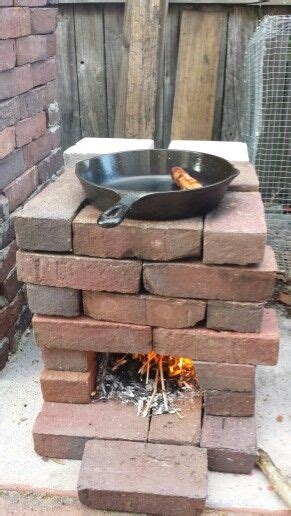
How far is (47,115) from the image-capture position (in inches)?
113

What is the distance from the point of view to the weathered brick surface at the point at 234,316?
1.78 m

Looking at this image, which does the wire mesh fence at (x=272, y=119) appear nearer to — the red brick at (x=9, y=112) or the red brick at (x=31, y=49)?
the red brick at (x=31, y=49)

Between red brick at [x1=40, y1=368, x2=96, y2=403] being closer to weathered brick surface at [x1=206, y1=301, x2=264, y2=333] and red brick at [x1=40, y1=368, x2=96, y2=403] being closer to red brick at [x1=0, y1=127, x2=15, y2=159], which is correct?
weathered brick surface at [x1=206, y1=301, x2=264, y2=333]

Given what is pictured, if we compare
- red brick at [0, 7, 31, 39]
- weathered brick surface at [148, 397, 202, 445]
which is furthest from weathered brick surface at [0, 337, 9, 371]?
red brick at [0, 7, 31, 39]

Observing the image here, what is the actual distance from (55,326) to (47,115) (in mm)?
1400

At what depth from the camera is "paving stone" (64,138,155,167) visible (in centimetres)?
237

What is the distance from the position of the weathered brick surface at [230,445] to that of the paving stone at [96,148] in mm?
1203

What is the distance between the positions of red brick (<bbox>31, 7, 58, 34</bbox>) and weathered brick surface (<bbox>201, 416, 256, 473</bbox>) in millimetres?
1975

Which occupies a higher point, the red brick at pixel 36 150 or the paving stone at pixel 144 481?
the red brick at pixel 36 150

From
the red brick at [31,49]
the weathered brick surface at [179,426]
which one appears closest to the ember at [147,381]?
the weathered brick surface at [179,426]

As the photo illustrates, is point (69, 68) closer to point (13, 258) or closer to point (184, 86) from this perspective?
point (184, 86)

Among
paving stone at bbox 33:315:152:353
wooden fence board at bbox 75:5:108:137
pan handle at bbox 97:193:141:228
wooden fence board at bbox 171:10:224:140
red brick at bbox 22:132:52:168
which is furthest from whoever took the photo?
wooden fence board at bbox 75:5:108:137

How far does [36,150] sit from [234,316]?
4.79ft

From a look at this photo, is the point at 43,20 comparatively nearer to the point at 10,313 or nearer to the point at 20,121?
the point at 20,121
